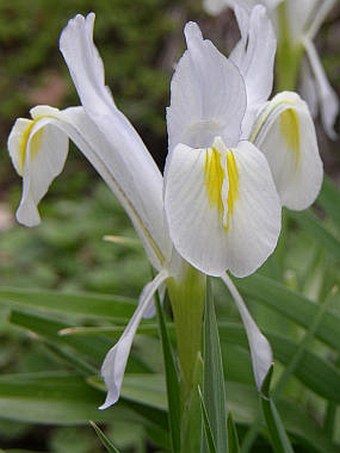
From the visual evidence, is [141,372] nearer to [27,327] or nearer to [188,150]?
[27,327]

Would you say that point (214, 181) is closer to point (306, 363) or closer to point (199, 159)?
point (199, 159)

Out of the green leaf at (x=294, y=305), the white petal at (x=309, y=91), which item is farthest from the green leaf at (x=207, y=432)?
the white petal at (x=309, y=91)

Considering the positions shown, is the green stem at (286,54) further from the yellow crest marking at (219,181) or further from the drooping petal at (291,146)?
the yellow crest marking at (219,181)

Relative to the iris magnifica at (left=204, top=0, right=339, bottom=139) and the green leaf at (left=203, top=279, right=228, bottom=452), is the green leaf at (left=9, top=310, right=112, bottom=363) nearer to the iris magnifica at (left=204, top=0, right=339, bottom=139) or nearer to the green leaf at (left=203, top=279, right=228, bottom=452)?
the green leaf at (left=203, top=279, right=228, bottom=452)

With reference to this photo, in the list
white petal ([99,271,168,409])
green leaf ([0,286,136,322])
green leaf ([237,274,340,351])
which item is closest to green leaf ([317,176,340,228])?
green leaf ([237,274,340,351])

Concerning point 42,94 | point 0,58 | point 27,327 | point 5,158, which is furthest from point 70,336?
point 0,58
